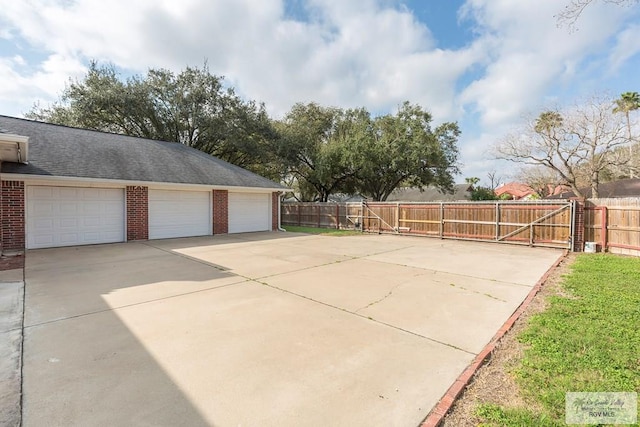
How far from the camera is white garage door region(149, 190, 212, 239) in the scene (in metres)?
12.5

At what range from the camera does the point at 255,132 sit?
22.4m

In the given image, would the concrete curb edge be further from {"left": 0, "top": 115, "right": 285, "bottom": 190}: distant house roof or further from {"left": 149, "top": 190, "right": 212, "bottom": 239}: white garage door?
{"left": 149, "top": 190, "right": 212, "bottom": 239}: white garage door

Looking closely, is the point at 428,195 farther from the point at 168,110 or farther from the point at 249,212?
the point at 168,110

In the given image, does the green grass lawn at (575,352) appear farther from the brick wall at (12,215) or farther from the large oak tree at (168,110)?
the large oak tree at (168,110)

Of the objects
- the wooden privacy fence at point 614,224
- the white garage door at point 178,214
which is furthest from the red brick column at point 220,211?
the wooden privacy fence at point 614,224

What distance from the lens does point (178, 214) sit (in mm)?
13242

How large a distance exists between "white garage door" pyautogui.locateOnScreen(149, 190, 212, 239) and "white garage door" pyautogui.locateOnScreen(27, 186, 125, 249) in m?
1.16

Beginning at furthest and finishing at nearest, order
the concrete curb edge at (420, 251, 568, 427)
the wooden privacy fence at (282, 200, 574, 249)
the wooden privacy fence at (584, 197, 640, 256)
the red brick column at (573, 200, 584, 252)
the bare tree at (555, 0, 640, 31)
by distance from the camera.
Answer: the wooden privacy fence at (282, 200, 574, 249), the red brick column at (573, 200, 584, 252), the wooden privacy fence at (584, 197, 640, 256), the bare tree at (555, 0, 640, 31), the concrete curb edge at (420, 251, 568, 427)

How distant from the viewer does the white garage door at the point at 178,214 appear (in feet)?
41.1

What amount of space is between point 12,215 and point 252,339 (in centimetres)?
1058

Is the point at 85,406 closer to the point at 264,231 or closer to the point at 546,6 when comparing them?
the point at 546,6

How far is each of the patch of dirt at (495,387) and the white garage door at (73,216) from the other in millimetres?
12612

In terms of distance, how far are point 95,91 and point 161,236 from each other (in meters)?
12.3

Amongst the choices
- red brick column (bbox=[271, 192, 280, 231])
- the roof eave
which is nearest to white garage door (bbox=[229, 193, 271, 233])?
red brick column (bbox=[271, 192, 280, 231])
